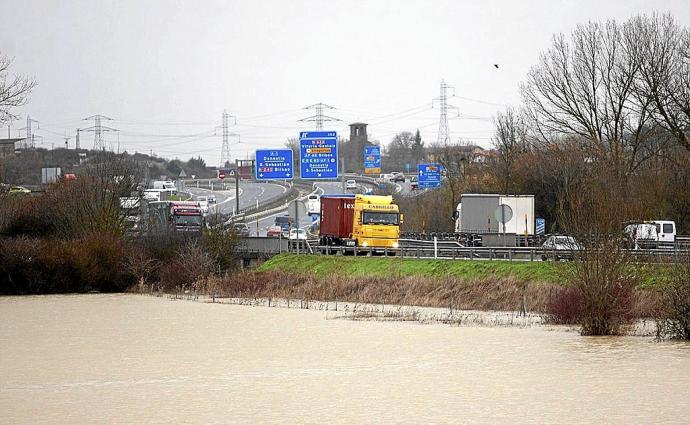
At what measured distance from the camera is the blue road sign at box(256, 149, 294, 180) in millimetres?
75562

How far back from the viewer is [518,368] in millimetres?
29359

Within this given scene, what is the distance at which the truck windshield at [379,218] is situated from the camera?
2443 inches

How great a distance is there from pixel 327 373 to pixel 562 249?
1323cm

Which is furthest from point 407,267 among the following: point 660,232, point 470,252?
point 660,232

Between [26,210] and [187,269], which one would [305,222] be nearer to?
[26,210]

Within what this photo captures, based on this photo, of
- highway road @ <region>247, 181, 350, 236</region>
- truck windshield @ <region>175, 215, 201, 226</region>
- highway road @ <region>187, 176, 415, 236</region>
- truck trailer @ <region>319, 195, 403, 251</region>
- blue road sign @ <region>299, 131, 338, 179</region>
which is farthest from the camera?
highway road @ <region>187, 176, 415, 236</region>

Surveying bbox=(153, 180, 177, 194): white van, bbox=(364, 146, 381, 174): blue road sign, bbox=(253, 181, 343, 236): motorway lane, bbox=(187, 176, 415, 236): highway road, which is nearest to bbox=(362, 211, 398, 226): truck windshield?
bbox=(253, 181, 343, 236): motorway lane

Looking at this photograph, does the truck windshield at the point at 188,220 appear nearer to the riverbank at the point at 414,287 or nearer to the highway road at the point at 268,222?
the highway road at the point at 268,222

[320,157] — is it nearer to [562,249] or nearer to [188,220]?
[188,220]

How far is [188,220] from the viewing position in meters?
75.1

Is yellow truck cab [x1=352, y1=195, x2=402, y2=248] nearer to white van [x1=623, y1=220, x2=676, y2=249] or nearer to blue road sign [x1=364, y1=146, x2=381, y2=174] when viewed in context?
white van [x1=623, y1=220, x2=676, y2=249]

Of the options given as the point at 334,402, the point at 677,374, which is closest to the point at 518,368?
the point at 677,374

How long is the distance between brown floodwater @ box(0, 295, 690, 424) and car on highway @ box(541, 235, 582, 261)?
2.66m

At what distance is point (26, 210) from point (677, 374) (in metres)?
48.3
